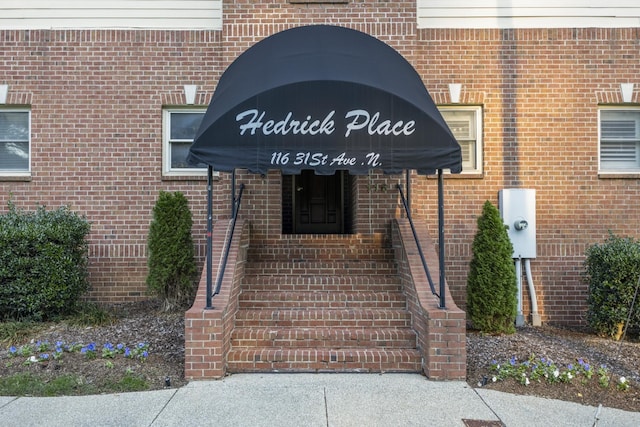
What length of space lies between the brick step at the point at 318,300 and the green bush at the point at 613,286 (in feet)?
9.66

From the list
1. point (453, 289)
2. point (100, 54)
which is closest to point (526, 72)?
point (453, 289)

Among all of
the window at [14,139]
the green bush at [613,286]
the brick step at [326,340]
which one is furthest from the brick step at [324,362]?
the window at [14,139]

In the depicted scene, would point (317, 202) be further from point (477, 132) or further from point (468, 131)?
point (477, 132)

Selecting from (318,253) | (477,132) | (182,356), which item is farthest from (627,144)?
(182,356)

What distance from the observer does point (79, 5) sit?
26.8 feet

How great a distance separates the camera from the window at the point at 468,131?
8.19 meters

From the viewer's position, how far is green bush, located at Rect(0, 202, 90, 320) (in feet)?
21.8

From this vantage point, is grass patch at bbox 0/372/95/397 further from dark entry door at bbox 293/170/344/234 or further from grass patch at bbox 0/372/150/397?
dark entry door at bbox 293/170/344/234

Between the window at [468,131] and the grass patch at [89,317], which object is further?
the window at [468,131]

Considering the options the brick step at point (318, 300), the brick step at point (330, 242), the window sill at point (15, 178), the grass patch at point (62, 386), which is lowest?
the grass patch at point (62, 386)

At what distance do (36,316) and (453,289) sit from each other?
20.3 ft

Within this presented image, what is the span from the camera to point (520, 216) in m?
7.98

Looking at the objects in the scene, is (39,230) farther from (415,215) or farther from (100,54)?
(415,215)

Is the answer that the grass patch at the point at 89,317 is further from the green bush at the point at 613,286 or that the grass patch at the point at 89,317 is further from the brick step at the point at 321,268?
the green bush at the point at 613,286
